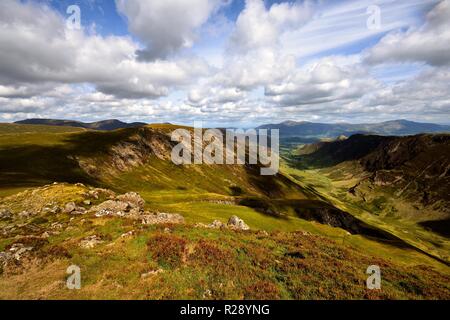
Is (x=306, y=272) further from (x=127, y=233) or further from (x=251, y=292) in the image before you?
(x=127, y=233)

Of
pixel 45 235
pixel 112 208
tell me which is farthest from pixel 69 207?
pixel 45 235

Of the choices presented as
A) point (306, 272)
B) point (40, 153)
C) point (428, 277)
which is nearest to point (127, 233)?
point (306, 272)

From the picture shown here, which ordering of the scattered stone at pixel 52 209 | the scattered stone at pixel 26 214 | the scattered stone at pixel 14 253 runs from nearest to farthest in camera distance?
the scattered stone at pixel 14 253
the scattered stone at pixel 26 214
the scattered stone at pixel 52 209

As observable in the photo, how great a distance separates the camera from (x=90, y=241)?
2931 cm

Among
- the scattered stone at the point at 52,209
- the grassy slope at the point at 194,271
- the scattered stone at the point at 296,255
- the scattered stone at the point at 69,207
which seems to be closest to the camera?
the grassy slope at the point at 194,271

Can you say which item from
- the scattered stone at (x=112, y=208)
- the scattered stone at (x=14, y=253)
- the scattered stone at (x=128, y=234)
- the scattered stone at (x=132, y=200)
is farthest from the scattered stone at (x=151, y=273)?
the scattered stone at (x=132, y=200)

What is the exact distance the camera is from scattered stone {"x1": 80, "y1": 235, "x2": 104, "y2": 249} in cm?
2833

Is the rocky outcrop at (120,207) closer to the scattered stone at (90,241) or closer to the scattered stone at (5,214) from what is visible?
the scattered stone at (5,214)

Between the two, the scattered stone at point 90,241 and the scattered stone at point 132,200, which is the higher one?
the scattered stone at point 90,241

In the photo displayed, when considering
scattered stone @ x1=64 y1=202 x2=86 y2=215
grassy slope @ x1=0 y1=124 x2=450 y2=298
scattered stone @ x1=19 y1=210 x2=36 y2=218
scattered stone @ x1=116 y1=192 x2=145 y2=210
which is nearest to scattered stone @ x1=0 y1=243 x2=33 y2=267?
grassy slope @ x1=0 y1=124 x2=450 y2=298

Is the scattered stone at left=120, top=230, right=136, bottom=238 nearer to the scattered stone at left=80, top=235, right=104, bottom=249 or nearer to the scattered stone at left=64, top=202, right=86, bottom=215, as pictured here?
the scattered stone at left=80, top=235, right=104, bottom=249

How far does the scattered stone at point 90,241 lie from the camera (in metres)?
28.3

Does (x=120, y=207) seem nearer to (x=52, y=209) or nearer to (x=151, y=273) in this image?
(x=52, y=209)
